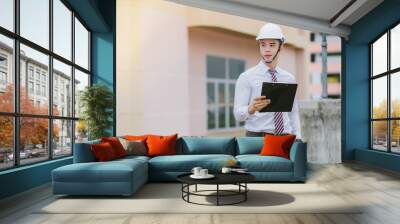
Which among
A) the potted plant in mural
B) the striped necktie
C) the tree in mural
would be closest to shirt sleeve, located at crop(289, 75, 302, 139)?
the striped necktie

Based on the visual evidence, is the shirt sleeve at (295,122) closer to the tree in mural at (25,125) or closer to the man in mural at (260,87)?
the man in mural at (260,87)

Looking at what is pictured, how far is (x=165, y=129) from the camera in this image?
13672 millimetres

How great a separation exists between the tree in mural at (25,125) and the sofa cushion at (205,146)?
209 centimetres

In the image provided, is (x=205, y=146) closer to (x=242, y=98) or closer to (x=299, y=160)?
(x=242, y=98)

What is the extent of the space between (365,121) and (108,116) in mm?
5856

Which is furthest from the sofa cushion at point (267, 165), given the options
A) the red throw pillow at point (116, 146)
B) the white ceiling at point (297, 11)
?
the white ceiling at point (297, 11)

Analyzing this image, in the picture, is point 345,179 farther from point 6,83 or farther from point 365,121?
point 6,83

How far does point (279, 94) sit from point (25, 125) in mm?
3559

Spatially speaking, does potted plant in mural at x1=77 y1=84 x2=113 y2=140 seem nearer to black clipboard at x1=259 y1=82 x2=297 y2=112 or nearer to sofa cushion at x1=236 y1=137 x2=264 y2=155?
sofa cushion at x1=236 y1=137 x2=264 y2=155

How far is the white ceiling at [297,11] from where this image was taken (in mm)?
8391

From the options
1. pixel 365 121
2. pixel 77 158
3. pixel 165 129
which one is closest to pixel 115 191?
pixel 77 158

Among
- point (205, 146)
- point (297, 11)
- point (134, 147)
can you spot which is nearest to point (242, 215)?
point (205, 146)

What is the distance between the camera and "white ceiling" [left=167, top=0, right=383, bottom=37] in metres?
8.39

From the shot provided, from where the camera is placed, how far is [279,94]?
621cm
